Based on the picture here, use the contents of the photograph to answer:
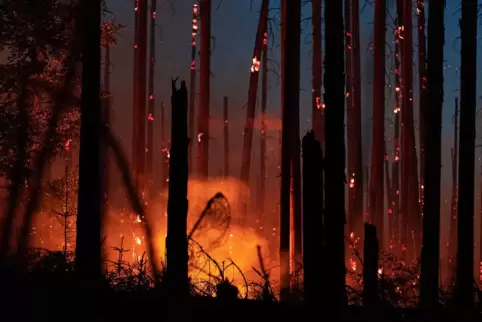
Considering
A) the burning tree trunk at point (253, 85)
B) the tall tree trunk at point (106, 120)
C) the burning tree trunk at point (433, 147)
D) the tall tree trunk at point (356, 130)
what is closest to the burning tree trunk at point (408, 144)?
the tall tree trunk at point (356, 130)

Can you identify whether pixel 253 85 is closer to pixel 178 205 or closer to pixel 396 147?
pixel 396 147

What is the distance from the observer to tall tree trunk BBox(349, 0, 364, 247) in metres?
20.9

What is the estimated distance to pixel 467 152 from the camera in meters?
9.04

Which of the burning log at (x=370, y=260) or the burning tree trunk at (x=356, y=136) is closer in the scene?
the burning log at (x=370, y=260)

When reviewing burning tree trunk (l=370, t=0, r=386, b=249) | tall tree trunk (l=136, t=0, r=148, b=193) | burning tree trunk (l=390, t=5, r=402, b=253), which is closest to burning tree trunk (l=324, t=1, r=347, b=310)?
burning tree trunk (l=390, t=5, r=402, b=253)

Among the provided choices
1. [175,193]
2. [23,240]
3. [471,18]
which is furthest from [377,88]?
[175,193]

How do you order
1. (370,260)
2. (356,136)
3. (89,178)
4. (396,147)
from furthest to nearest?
1. (396,147)
2. (356,136)
3. (89,178)
4. (370,260)

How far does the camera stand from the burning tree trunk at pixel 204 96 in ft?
72.9

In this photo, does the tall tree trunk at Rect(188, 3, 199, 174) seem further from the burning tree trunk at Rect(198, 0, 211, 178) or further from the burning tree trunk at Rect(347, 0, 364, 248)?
the burning tree trunk at Rect(347, 0, 364, 248)

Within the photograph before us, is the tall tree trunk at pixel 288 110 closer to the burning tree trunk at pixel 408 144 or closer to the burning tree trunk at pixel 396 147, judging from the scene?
the burning tree trunk at pixel 396 147

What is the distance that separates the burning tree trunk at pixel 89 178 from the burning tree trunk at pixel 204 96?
45.6ft

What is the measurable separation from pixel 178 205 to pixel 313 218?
164cm

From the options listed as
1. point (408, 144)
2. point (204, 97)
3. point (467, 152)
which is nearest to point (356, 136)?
point (408, 144)

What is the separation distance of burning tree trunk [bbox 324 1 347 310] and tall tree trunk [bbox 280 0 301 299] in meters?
4.24
